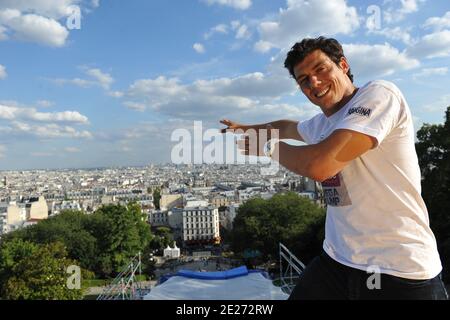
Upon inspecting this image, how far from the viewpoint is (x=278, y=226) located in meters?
29.7

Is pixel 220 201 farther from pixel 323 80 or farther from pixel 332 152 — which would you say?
pixel 332 152

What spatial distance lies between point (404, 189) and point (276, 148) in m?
0.54

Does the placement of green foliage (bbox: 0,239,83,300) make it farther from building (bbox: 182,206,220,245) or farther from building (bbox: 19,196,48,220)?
building (bbox: 19,196,48,220)

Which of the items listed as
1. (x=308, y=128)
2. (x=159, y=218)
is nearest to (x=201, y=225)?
(x=159, y=218)

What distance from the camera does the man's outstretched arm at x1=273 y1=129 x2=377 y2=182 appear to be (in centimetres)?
155

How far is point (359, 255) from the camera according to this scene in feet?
5.93

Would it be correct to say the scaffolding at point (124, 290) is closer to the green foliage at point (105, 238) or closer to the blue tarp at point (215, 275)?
the blue tarp at point (215, 275)

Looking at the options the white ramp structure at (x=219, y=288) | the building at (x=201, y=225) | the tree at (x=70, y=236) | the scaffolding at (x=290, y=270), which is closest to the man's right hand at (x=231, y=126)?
the scaffolding at (x=290, y=270)

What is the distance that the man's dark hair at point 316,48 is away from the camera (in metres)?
1.88

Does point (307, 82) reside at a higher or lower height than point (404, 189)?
higher

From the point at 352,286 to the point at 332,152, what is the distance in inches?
27.6

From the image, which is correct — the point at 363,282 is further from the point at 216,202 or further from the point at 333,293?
the point at 216,202

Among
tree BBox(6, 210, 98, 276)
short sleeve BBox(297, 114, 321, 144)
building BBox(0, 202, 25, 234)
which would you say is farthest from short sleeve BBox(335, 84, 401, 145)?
building BBox(0, 202, 25, 234)
